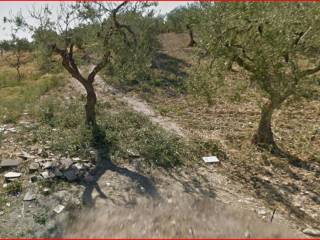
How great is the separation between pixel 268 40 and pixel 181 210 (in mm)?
3867

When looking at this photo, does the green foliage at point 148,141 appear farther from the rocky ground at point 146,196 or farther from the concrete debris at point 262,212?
the concrete debris at point 262,212

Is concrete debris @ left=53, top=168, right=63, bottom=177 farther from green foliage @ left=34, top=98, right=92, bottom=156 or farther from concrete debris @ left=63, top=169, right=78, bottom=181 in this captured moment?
green foliage @ left=34, top=98, right=92, bottom=156

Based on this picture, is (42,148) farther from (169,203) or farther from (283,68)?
(283,68)

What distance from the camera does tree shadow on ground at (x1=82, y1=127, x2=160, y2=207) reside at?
18.9 ft

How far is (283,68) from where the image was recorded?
6.66m

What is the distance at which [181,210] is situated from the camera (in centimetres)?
532

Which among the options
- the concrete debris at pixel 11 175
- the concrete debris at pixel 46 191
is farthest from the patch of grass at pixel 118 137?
the concrete debris at pixel 46 191

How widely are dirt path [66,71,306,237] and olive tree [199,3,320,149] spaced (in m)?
2.40

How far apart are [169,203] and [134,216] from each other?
0.73 meters

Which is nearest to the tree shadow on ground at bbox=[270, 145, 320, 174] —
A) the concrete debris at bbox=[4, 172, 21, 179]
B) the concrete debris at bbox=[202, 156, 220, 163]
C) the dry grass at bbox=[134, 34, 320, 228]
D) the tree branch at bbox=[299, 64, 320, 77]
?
the dry grass at bbox=[134, 34, 320, 228]

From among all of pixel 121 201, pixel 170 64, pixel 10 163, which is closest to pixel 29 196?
pixel 10 163

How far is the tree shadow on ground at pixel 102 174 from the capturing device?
575cm

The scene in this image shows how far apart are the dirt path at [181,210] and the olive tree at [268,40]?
2.40 meters

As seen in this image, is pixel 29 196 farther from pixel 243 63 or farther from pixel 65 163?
pixel 243 63
